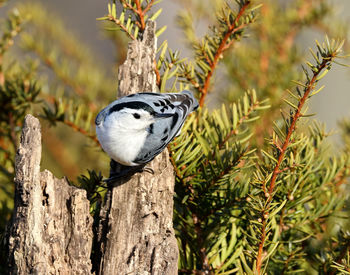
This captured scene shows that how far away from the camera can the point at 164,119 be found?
2.44 feet

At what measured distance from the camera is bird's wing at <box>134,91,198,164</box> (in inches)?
26.1

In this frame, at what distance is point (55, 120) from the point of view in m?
0.83

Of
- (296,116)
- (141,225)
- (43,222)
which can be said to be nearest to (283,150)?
(296,116)

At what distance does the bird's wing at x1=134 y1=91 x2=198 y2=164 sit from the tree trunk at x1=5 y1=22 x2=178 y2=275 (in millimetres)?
60

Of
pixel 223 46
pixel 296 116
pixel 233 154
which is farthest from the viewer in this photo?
pixel 223 46

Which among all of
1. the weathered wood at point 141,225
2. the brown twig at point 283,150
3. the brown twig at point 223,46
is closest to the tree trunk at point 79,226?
the weathered wood at point 141,225

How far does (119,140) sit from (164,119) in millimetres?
104

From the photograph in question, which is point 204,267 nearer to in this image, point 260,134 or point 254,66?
point 260,134

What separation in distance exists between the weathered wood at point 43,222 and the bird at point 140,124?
13cm

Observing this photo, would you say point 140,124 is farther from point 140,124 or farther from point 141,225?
point 141,225

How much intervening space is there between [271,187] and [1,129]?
0.62 metres

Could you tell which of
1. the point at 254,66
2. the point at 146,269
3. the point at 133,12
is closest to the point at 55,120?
the point at 133,12

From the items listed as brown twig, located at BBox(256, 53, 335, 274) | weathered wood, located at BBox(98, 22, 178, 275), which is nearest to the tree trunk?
weathered wood, located at BBox(98, 22, 178, 275)

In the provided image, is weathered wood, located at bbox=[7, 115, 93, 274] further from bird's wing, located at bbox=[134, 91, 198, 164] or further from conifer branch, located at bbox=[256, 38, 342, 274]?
conifer branch, located at bbox=[256, 38, 342, 274]
